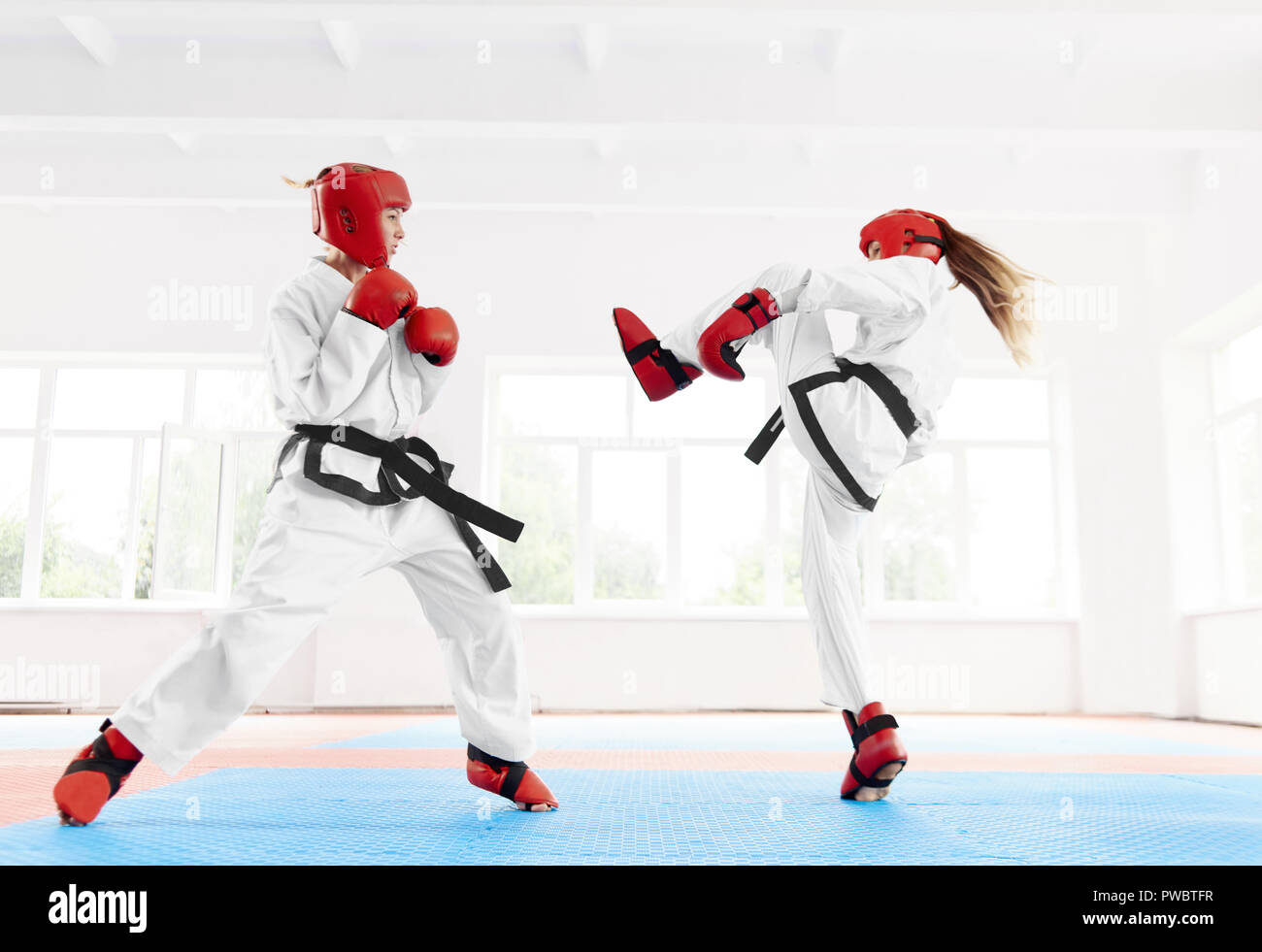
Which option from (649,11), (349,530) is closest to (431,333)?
(349,530)

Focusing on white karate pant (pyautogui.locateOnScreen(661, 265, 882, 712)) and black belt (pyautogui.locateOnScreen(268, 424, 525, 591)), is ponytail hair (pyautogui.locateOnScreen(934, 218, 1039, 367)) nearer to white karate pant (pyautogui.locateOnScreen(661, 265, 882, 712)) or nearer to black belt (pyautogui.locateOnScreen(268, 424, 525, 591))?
white karate pant (pyautogui.locateOnScreen(661, 265, 882, 712))

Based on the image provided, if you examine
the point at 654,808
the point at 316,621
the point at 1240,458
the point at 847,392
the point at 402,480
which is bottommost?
the point at 654,808

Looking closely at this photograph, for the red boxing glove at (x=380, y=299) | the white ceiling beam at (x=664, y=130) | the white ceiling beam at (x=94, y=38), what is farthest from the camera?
the white ceiling beam at (x=664, y=130)

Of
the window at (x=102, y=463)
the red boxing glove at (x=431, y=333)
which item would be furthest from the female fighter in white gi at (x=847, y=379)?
the window at (x=102, y=463)

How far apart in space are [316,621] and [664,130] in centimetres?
388

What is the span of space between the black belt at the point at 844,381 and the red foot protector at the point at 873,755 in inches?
19.2

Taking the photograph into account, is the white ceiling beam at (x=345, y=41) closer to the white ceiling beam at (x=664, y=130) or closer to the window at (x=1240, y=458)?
the white ceiling beam at (x=664, y=130)

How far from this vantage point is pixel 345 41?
4914 millimetres

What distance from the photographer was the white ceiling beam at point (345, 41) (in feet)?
15.8

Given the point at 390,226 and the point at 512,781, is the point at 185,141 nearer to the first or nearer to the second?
the point at 390,226

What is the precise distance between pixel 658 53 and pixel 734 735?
3509mm

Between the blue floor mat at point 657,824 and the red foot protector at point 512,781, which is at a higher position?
the red foot protector at point 512,781

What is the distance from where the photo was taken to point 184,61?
16.6ft
